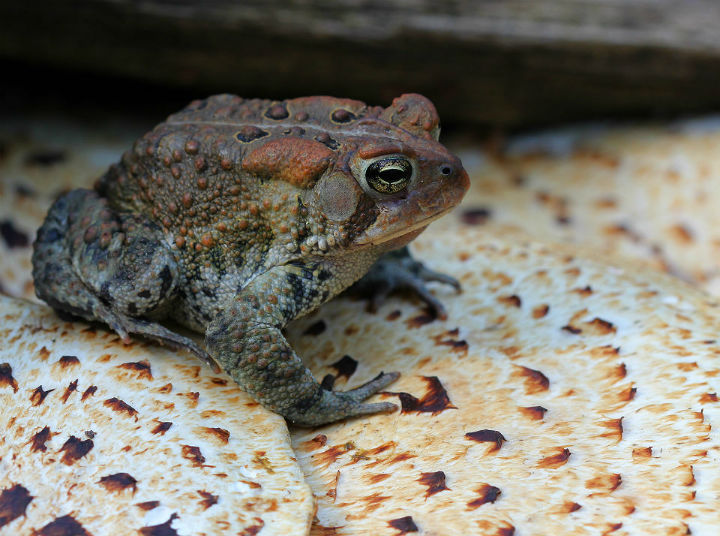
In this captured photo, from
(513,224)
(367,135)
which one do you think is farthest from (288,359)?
(513,224)

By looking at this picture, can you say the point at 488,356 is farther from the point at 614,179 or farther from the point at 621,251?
the point at 614,179

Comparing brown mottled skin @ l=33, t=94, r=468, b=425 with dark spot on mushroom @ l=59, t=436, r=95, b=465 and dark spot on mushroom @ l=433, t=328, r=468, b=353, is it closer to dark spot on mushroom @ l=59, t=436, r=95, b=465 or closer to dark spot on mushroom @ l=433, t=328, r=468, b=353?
dark spot on mushroom @ l=433, t=328, r=468, b=353

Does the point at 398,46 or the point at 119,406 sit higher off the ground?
the point at 398,46

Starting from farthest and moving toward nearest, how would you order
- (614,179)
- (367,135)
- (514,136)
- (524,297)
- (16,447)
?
(514,136) → (614,179) → (524,297) → (367,135) → (16,447)

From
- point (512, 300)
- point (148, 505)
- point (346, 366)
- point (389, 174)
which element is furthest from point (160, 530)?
point (512, 300)

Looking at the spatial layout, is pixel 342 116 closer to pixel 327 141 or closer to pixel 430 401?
pixel 327 141

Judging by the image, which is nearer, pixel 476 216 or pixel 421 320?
pixel 421 320

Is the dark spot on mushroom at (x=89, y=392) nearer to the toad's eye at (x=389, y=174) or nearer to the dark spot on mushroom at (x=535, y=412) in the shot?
the toad's eye at (x=389, y=174)
